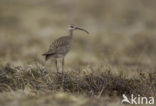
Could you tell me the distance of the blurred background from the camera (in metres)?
16.0

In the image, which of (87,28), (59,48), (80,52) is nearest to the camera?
(59,48)

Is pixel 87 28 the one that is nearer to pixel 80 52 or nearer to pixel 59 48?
pixel 80 52

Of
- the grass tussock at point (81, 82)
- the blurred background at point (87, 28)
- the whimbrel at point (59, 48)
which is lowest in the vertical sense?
the grass tussock at point (81, 82)

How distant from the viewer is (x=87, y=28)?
82.6ft

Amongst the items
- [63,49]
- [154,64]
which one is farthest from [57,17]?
[63,49]

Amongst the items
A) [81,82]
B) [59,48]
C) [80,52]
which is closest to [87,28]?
[80,52]

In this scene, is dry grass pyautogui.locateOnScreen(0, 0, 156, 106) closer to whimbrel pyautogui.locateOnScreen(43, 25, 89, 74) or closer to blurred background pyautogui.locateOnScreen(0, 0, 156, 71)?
blurred background pyautogui.locateOnScreen(0, 0, 156, 71)

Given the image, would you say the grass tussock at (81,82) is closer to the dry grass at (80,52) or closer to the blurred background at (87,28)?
the dry grass at (80,52)

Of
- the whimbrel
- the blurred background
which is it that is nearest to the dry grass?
the blurred background

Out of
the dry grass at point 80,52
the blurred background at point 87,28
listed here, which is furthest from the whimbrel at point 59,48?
the blurred background at point 87,28

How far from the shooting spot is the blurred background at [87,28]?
16.0 m

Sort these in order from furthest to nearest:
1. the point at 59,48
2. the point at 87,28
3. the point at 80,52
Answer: the point at 87,28
the point at 80,52
the point at 59,48

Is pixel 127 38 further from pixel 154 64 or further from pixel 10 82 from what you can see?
pixel 10 82

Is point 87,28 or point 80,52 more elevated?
point 87,28
